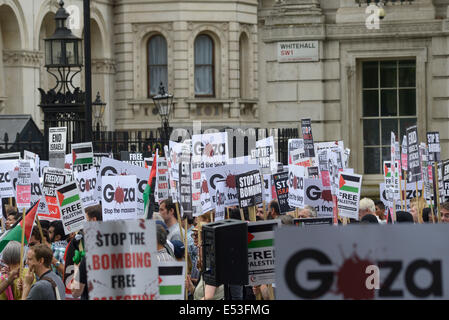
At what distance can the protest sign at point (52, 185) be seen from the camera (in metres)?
14.5

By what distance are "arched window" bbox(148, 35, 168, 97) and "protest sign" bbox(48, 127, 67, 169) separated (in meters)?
31.0

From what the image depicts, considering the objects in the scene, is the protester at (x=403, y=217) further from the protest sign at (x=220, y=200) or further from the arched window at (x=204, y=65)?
the arched window at (x=204, y=65)

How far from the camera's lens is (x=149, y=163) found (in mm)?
17891

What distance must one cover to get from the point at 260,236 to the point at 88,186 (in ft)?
19.4

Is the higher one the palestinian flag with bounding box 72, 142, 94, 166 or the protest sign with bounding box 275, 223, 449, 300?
the palestinian flag with bounding box 72, 142, 94, 166

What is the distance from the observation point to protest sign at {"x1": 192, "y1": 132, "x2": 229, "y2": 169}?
15062 millimetres

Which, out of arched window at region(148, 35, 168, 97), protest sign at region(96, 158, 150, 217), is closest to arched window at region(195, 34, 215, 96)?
arched window at region(148, 35, 168, 97)

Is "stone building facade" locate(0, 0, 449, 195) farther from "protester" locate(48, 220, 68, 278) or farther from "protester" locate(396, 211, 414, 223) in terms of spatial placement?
"protester" locate(48, 220, 68, 278)

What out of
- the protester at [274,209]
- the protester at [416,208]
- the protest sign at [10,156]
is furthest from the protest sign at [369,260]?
the protest sign at [10,156]

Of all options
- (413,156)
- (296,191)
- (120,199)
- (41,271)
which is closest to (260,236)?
(41,271)

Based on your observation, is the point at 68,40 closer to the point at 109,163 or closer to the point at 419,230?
the point at 109,163

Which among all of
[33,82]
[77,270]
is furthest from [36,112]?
[77,270]

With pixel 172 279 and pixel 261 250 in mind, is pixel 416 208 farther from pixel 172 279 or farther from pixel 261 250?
pixel 172 279

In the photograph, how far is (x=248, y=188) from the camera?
1303 centimetres
